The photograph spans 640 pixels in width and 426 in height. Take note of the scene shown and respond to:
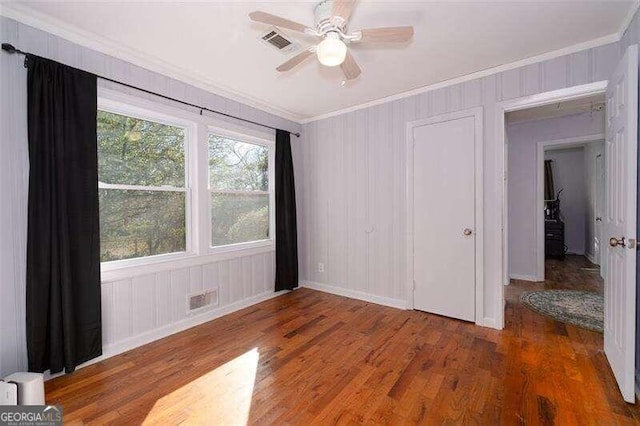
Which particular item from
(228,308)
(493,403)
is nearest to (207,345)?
(228,308)

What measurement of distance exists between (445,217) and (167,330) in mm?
3026

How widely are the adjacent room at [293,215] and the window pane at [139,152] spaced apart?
0.05 feet

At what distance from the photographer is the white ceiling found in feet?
6.41

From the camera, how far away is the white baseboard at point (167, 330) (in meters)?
2.37

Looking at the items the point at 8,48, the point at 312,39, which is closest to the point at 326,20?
the point at 312,39

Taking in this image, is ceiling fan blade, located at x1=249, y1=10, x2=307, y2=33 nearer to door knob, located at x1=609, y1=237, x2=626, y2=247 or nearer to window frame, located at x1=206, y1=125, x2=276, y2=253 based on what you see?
window frame, located at x1=206, y1=125, x2=276, y2=253

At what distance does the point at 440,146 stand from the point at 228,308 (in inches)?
117

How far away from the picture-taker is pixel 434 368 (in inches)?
85.9

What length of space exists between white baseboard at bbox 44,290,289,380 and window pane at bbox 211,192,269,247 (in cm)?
74

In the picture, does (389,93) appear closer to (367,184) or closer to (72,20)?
(367,184)

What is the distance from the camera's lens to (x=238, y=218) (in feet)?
11.8

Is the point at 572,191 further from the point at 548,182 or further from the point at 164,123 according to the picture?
the point at 164,123

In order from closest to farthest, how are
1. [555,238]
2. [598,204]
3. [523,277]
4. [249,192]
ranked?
[249,192] → [523,277] → [598,204] → [555,238]

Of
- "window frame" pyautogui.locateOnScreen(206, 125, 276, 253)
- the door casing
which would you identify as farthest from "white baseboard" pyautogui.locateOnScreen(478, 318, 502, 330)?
"window frame" pyautogui.locateOnScreen(206, 125, 276, 253)
